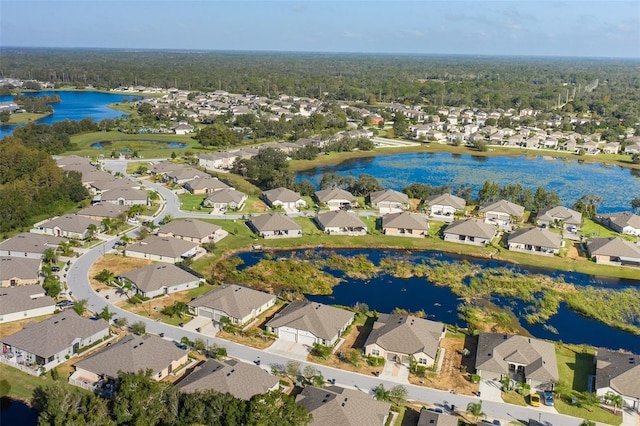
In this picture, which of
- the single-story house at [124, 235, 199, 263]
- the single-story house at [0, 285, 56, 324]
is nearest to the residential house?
the single-story house at [0, 285, 56, 324]

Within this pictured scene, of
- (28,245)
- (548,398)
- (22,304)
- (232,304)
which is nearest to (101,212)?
(28,245)

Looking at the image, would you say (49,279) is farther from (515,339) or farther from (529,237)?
(529,237)

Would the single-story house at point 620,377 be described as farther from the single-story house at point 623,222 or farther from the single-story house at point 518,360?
the single-story house at point 623,222

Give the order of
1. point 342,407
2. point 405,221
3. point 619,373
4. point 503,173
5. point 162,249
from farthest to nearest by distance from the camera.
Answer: point 503,173, point 405,221, point 162,249, point 619,373, point 342,407

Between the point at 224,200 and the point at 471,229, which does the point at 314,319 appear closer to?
the point at 471,229

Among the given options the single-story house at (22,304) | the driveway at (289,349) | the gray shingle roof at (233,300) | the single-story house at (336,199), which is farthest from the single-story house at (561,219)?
the single-story house at (22,304)

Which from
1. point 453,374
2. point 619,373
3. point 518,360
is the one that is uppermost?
point 619,373

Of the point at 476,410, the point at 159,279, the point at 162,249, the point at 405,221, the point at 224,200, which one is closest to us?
the point at 476,410
